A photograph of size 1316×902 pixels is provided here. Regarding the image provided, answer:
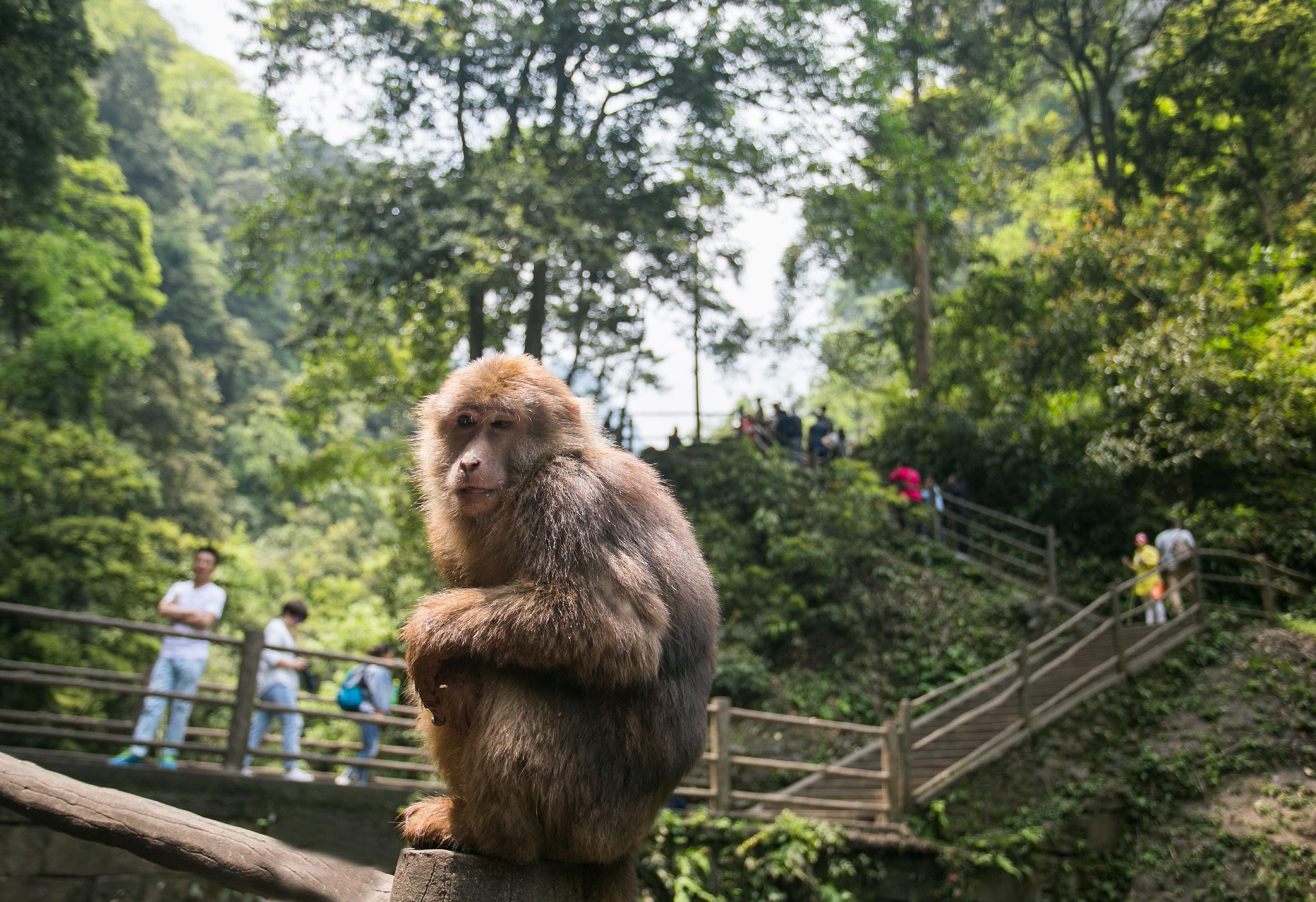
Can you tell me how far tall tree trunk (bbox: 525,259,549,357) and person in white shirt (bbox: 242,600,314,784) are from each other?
771 cm

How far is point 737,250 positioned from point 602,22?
565 cm

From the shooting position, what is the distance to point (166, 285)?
39094 millimetres

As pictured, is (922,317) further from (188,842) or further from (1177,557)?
(188,842)

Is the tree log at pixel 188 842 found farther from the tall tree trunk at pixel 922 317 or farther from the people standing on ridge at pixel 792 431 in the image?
the tall tree trunk at pixel 922 317

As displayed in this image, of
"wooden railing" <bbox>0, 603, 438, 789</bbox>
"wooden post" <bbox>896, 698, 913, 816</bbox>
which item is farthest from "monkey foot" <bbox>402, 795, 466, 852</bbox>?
"wooden post" <bbox>896, 698, 913, 816</bbox>

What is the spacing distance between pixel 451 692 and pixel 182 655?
5.45m

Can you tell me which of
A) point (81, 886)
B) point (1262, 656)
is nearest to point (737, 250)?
point (1262, 656)

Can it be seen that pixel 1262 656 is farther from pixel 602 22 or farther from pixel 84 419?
pixel 84 419

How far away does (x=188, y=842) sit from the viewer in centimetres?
199

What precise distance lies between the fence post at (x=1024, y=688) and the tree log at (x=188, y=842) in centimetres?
949

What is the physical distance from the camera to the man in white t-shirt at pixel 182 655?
6.61m

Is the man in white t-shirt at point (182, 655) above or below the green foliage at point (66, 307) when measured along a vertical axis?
below

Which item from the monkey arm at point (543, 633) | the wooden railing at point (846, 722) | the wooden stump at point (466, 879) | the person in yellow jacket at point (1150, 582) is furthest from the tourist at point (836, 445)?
the wooden stump at point (466, 879)

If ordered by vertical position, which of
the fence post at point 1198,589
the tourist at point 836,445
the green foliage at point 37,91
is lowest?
the fence post at point 1198,589
